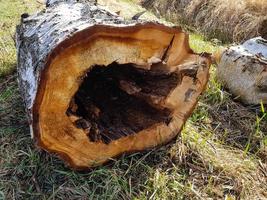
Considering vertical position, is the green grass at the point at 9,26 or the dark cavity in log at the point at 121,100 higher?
the dark cavity in log at the point at 121,100

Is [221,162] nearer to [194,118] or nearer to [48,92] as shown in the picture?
[194,118]

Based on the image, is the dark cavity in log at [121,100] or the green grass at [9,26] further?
the green grass at [9,26]

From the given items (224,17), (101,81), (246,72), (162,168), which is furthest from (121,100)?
(224,17)

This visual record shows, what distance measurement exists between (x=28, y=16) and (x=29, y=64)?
688 mm

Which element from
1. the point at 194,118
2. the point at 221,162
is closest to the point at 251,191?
the point at 221,162

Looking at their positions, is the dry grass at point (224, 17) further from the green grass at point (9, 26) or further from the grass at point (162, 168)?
the grass at point (162, 168)

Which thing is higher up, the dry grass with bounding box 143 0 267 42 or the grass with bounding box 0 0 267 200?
the grass with bounding box 0 0 267 200

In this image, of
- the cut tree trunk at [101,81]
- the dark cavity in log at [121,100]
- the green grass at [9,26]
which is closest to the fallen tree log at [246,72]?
the cut tree trunk at [101,81]

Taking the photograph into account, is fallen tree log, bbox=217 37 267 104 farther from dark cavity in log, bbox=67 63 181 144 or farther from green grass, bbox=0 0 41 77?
green grass, bbox=0 0 41 77

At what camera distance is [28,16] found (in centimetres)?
282

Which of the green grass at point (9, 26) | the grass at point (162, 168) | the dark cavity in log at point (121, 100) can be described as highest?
the dark cavity in log at point (121, 100)

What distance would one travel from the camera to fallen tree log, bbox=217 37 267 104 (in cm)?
299

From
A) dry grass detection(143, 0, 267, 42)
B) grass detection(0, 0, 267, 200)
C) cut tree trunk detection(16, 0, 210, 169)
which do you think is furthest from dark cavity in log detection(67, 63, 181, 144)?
dry grass detection(143, 0, 267, 42)

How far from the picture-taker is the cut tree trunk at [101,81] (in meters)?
1.98
